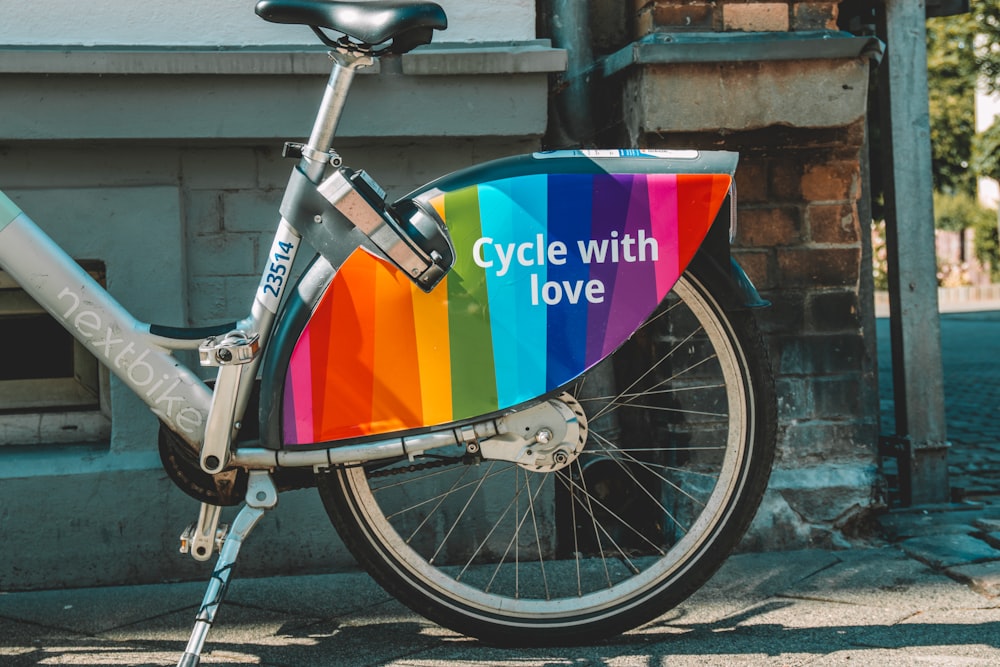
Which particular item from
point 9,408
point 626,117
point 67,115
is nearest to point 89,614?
point 9,408

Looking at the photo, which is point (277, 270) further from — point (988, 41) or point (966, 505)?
point (988, 41)

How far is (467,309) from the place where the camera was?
241cm

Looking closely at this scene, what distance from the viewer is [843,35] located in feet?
10.8

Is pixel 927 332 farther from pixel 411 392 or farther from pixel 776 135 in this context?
pixel 411 392

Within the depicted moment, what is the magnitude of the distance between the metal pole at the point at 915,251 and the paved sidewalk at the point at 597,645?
Result: 0.75 metres

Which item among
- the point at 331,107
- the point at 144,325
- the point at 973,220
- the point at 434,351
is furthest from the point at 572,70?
the point at 973,220

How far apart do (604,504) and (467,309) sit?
1190 mm

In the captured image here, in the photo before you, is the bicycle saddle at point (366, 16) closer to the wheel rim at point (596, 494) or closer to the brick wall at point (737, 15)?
the wheel rim at point (596, 494)

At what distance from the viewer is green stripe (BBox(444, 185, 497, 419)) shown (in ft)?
7.88

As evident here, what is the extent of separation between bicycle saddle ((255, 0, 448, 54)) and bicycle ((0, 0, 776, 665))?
3cm

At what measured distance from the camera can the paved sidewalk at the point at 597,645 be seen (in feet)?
Result: 8.23

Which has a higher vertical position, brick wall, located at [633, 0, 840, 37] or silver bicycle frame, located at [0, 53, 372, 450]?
brick wall, located at [633, 0, 840, 37]

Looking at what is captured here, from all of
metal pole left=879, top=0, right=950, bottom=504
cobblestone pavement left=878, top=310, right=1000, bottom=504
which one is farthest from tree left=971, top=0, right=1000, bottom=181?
metal pole left=879, top=0, right=950, bottom=504

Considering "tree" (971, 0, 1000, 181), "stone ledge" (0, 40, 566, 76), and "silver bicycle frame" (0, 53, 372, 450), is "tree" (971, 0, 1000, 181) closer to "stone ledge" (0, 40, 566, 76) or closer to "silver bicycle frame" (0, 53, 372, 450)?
"stone ledge" (0, 40, 566, 76)
